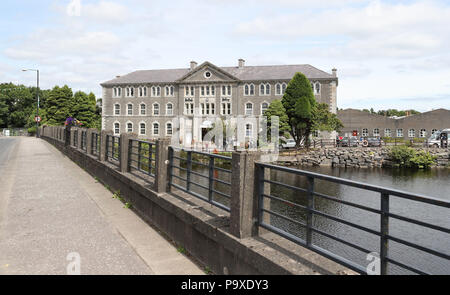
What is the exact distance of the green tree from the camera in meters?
42.0

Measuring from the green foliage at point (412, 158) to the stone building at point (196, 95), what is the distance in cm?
1794

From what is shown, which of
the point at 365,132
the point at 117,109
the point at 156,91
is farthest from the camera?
the point at 365,132

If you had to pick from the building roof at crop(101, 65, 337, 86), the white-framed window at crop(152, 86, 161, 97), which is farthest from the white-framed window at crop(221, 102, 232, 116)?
the white-framed window at crop(152, 86, 161, 97)

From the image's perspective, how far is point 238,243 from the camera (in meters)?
4.03

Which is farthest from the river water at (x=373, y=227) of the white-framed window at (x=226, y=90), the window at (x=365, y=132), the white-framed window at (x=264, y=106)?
the window at (x=365, y=132)

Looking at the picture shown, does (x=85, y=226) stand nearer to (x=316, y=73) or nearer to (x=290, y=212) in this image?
(x=290, y=212)

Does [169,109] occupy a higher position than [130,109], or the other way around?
[130,109]

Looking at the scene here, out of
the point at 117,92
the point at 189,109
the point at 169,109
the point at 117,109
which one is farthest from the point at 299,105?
the point at 117,109

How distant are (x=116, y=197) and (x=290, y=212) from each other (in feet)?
29.0

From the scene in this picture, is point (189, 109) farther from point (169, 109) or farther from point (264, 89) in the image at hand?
point (264, 89)

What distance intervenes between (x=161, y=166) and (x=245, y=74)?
5390cm

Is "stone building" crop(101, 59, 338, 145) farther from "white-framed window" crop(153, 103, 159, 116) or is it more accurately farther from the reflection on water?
the reflection on water

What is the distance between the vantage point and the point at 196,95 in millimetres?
59500

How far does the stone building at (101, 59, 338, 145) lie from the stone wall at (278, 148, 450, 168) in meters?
14.8
